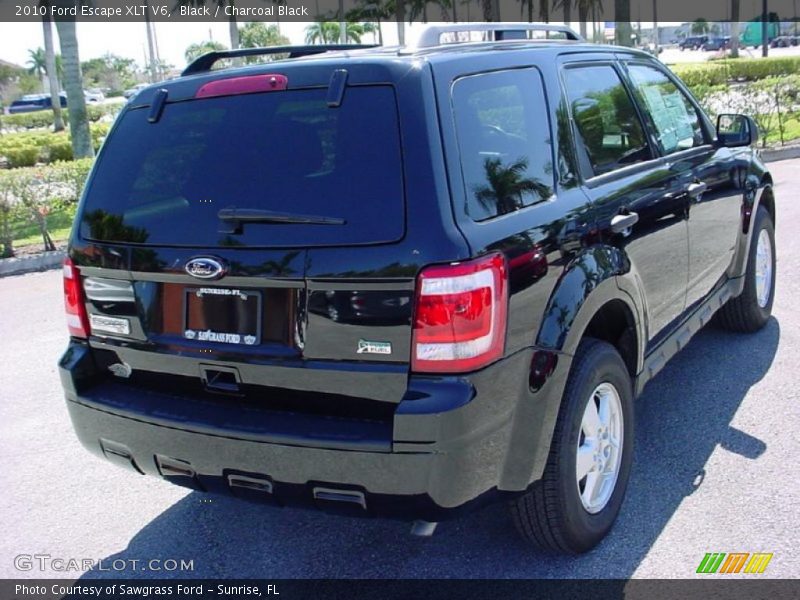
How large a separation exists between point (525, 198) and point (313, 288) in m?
0.85

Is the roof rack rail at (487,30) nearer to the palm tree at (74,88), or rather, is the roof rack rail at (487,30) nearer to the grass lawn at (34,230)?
the grass lawn at (34,230)

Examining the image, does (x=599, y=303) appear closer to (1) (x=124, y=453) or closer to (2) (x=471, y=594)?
(2) (x=471, y=594)

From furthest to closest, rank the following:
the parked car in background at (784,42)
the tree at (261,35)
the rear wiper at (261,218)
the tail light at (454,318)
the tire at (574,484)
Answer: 1. the tree at (261,35)
2. the parked car in background at (784,42)
3. the tire at (574,484)
4. the rear wiper at (261,218)
5. the tail light at (454,318)

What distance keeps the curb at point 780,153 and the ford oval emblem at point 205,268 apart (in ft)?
44.8

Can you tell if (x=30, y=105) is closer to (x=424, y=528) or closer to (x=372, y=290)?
(x=372, y=290)

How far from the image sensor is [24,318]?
7461 millimetres

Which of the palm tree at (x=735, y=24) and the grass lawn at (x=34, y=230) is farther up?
the palm tree at (x=735, y=24)

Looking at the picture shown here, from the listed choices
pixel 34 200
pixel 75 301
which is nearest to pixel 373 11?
pixel 34 200

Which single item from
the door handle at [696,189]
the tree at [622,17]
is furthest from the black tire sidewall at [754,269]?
the tree at [622,17]

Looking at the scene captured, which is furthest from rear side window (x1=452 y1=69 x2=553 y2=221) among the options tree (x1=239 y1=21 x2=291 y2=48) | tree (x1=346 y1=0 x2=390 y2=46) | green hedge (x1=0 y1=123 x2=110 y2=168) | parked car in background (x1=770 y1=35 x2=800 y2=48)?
parked car in background (x1=770 y1=35 x2=800 y2=48)

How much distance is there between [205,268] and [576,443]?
4.90 feet

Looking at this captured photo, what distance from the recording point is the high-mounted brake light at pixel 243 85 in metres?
2.85

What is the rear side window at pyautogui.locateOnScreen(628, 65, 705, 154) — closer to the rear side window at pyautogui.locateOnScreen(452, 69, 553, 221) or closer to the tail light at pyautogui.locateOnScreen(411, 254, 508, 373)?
the rear side window at pyautogui.locateOnScreen(452, 69, 553, 221)

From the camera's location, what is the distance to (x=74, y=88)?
1461 centimetres
